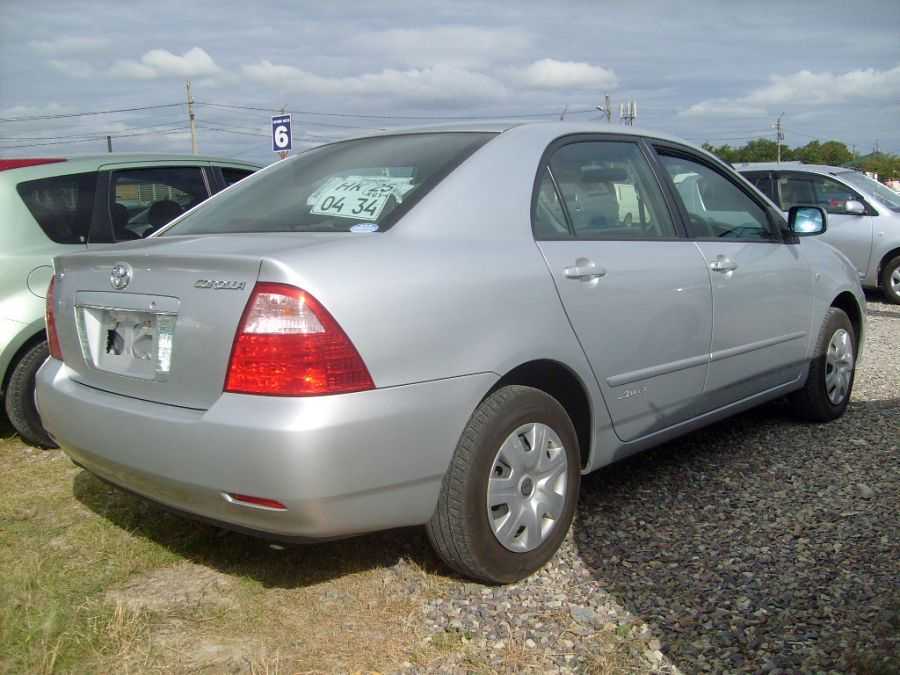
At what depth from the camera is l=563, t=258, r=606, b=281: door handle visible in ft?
10.5

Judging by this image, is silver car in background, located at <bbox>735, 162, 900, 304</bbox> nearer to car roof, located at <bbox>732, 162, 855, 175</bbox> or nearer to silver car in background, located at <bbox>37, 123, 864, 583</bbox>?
car roof, located at <bbox>732, 162, 855, 175</bbox>

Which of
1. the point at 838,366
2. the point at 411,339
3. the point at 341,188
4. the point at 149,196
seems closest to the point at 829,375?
the point at 838,366

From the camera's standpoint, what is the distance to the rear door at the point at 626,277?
3.26 metres

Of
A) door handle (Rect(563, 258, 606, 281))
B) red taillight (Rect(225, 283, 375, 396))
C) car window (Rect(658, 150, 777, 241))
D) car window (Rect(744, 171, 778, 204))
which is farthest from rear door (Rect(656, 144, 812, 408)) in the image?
car window (Rect(744, 171, 778, 204))

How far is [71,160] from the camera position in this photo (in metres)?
5.27

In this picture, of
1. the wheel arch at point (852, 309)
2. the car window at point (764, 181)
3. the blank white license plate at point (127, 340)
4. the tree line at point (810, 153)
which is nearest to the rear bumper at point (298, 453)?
the blank white license plate at point (127, 340)

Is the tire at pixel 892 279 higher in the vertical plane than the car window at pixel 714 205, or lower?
lower

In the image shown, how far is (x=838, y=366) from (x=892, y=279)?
6.52 m

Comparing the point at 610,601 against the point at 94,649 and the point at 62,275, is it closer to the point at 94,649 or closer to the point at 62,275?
the point at 94,649

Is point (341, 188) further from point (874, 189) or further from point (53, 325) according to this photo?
point (874, 189)

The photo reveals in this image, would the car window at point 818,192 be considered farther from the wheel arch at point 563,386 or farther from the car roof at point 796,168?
the wheel arch at point 563,386

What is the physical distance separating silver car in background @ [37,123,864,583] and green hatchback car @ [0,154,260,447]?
5.10 ft

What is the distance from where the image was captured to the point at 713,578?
3.15 meters

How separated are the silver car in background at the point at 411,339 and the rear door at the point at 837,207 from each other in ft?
25.5
